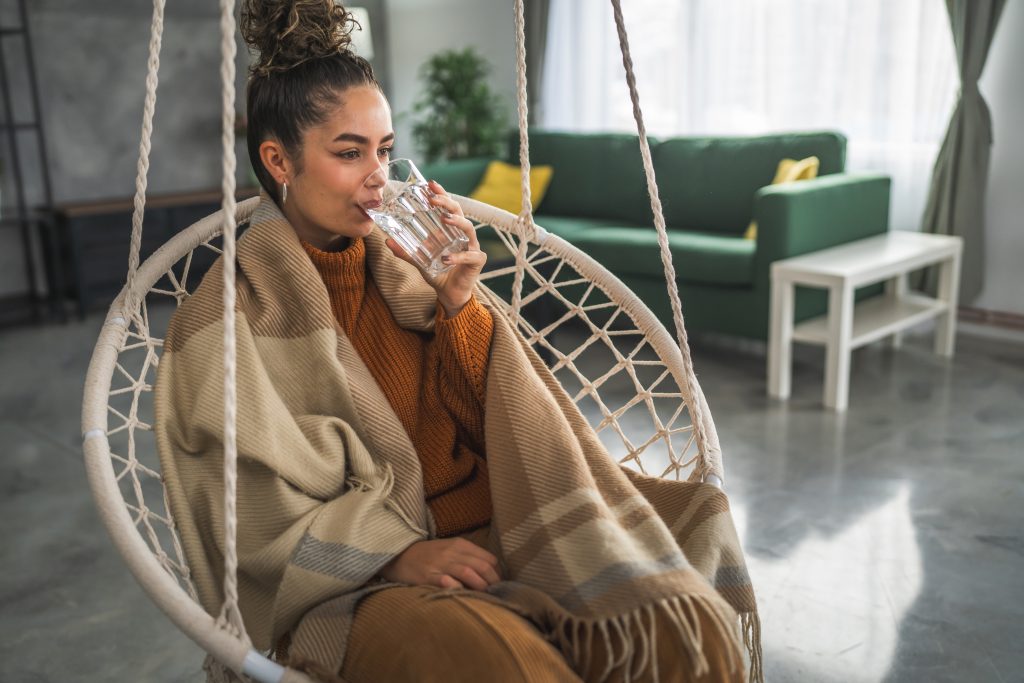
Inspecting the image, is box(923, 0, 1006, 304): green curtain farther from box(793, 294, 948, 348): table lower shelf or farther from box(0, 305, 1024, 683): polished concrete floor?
box(0, 305, 1024, 683): polished concrete floor

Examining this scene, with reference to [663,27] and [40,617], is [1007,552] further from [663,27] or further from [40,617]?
[663,27]

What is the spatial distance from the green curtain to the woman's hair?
128 inches

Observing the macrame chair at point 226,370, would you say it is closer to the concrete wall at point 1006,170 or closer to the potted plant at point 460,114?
the concrete wall at point 1006,170

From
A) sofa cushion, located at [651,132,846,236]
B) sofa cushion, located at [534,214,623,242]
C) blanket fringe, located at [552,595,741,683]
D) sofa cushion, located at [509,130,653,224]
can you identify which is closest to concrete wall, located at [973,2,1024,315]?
sofa cushion, located at [651,132,846,236]

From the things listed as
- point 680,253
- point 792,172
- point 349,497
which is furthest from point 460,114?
point 349,497

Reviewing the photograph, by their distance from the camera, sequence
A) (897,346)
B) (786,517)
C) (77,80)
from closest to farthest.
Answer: (786,517) < (897,346) < (77,80)

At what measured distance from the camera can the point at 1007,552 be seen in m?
2.25

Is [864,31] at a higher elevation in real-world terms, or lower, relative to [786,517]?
higher

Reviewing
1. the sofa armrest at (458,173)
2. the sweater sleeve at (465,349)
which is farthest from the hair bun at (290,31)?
the sofa armrest at (458,173)

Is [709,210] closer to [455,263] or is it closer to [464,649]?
[455,263]

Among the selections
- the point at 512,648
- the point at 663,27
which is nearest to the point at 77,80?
the point at 663,27

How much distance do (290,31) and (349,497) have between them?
0.61 meters

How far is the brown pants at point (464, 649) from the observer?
104 centimetres

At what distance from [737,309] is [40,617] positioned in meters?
2.52
